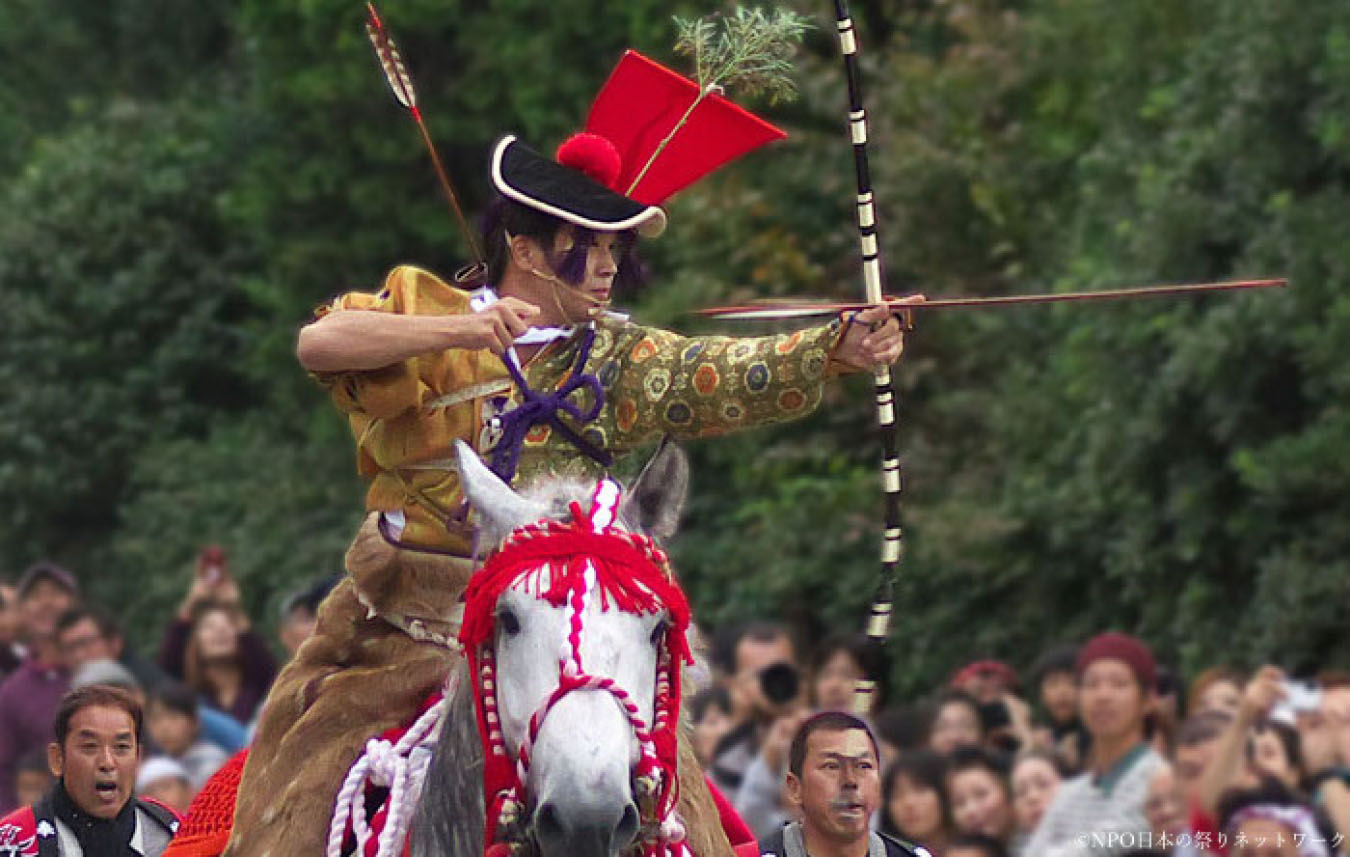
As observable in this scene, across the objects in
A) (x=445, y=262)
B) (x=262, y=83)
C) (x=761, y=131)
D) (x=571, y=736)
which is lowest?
(x=571, y=736)

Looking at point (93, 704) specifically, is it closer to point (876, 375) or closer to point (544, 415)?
point (544, 415)

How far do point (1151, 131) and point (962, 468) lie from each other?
2.90 m

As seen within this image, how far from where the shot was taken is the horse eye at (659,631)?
5.97 meters

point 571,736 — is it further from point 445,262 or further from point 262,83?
point 262,83

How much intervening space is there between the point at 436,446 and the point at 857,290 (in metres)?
12.6

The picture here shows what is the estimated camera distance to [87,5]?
3228 centimetres

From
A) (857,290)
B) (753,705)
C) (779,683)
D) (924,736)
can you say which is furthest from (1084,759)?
(857,290)

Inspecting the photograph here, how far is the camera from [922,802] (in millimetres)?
10375

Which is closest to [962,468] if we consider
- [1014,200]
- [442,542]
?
[1014,200]

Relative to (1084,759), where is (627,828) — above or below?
below

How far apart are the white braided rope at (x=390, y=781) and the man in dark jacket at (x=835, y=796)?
4.37ft

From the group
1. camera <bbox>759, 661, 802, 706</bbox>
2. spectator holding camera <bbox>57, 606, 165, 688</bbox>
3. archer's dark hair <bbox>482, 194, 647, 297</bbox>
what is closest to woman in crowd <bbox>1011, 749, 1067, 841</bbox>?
camera <bbox>759, 661, 802, 706</bbox>

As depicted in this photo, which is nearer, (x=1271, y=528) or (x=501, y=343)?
(x=501, y=343)

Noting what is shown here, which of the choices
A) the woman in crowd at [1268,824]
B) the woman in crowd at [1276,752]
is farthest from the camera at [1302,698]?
the woman in crowd at [1268,824]
